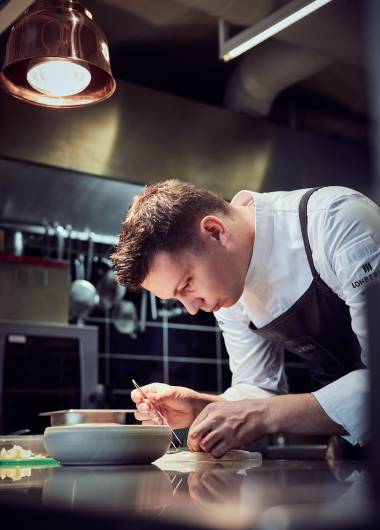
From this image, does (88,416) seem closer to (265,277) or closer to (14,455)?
(14,455)

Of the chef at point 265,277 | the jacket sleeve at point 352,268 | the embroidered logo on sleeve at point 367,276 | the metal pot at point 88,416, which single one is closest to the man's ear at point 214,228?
the chef at point 265,277

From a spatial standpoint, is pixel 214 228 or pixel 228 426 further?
pixel 214 228

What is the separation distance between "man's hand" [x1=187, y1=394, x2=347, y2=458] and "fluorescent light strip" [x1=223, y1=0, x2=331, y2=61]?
44.0 inches

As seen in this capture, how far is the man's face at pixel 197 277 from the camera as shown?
1588mm

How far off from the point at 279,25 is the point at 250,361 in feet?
3.40

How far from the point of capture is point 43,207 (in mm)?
3498

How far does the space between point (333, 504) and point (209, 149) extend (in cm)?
293

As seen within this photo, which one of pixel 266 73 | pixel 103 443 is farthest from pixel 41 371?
pixel 103 443

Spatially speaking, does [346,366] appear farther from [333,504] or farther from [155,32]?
[155,32]

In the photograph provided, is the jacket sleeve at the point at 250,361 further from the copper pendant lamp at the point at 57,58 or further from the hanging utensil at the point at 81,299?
the hanging utensil at the point at 81,299

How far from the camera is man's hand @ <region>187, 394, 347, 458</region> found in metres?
1.33

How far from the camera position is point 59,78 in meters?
1.62

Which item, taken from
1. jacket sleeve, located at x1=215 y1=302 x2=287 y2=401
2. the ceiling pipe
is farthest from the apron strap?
the ceiling pipe

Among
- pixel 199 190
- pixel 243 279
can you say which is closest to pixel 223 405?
pixel 243 279
